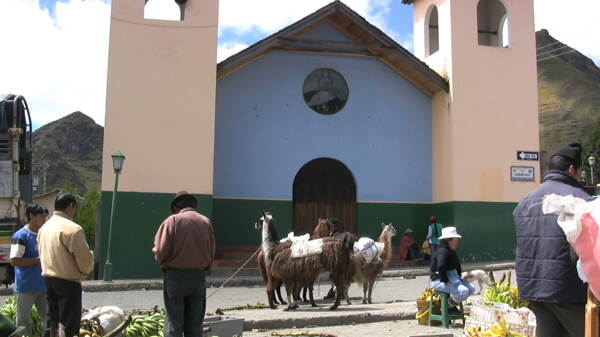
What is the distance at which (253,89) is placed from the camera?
1980 cm

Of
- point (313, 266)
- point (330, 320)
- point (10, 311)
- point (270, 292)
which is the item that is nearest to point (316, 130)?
point (270, 292)

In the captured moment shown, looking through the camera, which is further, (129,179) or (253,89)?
(253,89)

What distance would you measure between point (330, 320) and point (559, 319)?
569 cm

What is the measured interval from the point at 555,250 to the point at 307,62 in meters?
16.5

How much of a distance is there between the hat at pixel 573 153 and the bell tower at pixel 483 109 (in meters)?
14.9

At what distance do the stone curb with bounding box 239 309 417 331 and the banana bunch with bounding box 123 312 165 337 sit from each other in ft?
7.48

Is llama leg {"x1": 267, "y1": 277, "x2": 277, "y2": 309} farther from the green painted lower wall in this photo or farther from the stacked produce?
the green painted lower wall

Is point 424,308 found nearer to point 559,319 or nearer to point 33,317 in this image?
point 559,319

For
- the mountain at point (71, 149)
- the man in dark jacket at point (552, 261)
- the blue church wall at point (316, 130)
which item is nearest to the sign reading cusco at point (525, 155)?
the blue church wall at point (316, 130)

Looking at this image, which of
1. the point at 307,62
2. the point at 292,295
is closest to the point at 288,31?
the point at 307,62

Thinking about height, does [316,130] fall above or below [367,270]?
above

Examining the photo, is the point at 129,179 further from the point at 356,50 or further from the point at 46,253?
the point at 46,253

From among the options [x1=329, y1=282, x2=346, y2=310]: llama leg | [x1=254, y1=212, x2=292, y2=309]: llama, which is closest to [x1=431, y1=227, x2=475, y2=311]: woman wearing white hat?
[x1=329, y1=282, x2=346, y2=310]: llama leg

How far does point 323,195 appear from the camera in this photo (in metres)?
20.2
